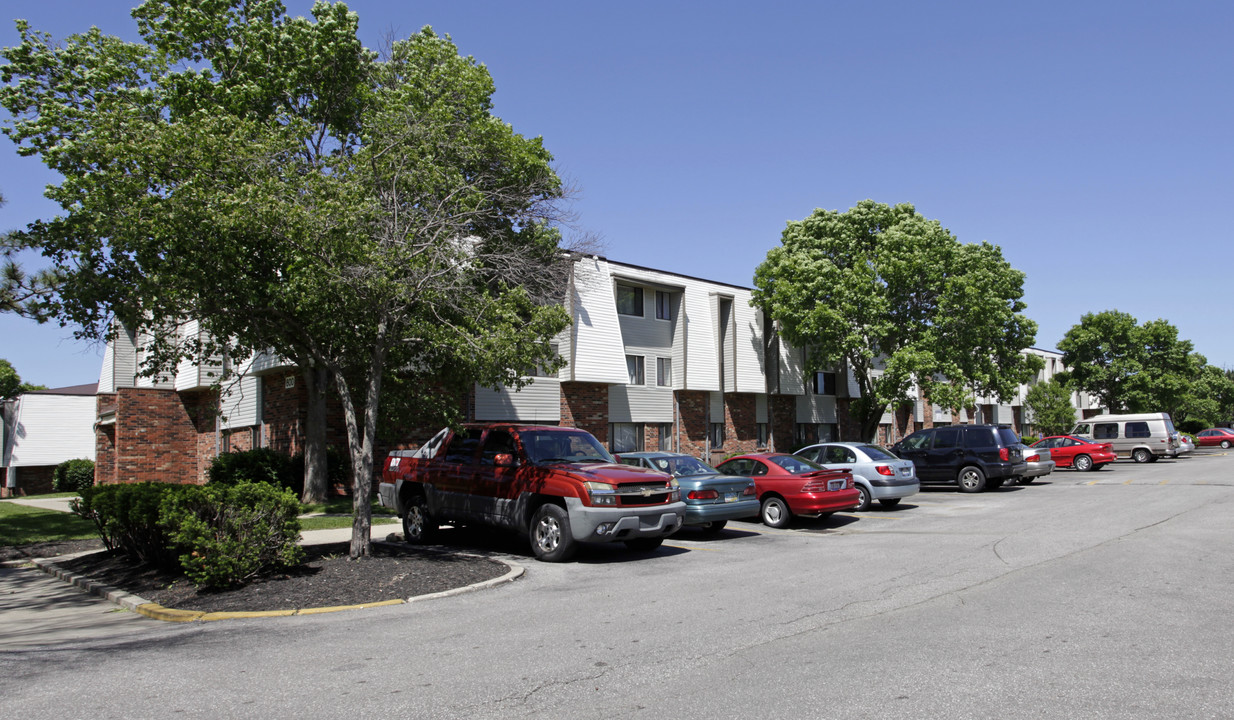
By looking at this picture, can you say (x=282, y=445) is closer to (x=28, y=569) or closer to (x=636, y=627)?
(x=28, y=569)

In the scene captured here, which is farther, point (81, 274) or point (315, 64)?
point (315, 64)

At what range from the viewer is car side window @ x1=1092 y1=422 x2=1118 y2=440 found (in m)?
36.9

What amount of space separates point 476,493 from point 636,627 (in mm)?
5642

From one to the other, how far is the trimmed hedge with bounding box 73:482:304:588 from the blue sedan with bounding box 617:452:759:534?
20.5ft

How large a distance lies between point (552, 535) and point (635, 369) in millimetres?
19218

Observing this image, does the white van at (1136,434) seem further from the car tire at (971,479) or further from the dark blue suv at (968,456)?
the car tire at (971,479)

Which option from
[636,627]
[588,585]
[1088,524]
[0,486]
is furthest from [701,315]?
[0,486]

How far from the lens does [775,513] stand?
1565 centimetres

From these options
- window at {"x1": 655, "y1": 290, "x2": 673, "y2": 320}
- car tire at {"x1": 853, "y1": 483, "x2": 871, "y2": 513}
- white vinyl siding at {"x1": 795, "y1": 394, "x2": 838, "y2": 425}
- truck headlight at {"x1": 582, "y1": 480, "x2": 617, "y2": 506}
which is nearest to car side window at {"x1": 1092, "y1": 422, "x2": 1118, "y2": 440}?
white vinyl siding at {"x1": 795, "y1": 394, "x2": 838, "y2": 425}

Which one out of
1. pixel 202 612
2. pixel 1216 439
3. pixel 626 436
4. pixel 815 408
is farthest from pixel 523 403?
pixel 1216 439

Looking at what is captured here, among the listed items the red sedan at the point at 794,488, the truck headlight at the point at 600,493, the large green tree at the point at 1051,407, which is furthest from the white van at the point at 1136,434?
the truck headlight at the point at 600,493

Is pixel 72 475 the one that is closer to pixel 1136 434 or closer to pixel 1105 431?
pixel 1105 431

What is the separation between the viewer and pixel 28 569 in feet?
41.8

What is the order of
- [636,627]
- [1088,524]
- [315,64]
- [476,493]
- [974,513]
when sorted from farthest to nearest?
1. [315,64]
2. [974,513]
3. [1088,524]
4. [476,493]
5. [636,627]
